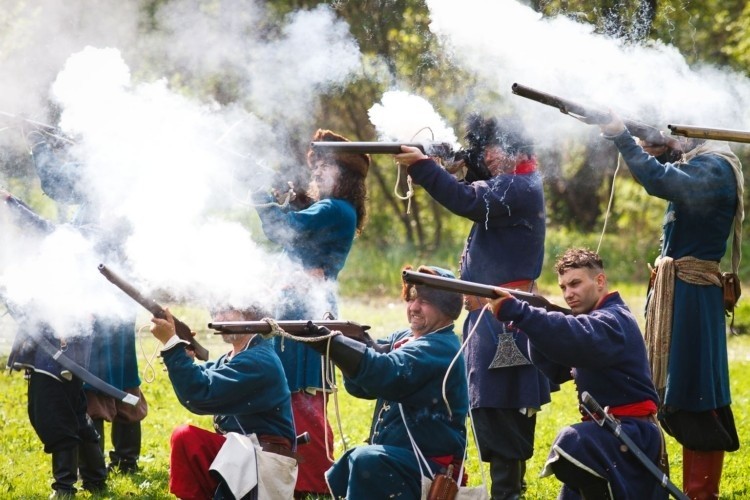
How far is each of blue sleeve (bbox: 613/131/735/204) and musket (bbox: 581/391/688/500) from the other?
1.15 metres

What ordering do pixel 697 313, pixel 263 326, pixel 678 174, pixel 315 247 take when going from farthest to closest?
pixel 315 247, pixel 697 313, pixel 678 174, pixel 263 326

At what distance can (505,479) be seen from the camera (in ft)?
18.0

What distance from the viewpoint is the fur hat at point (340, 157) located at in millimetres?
6164

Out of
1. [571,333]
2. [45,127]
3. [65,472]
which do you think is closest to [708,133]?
[571,333]

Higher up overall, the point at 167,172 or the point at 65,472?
the point at 167,172

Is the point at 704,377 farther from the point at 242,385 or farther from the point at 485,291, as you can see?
the point at 242,385

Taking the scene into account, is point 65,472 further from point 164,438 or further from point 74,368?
point 164,438

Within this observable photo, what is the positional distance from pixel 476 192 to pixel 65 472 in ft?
9.38

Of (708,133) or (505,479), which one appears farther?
(505,479)

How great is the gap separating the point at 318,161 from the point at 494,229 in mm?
1319

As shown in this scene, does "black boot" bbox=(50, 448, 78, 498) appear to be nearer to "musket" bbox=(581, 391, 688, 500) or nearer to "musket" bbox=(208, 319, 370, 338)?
"musket" bbox=(208, 319, 370, 338)

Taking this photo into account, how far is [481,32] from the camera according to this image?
19.9 feet

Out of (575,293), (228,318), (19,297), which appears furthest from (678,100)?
(19,297)

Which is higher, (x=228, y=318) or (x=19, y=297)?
(x=228, y=318)
